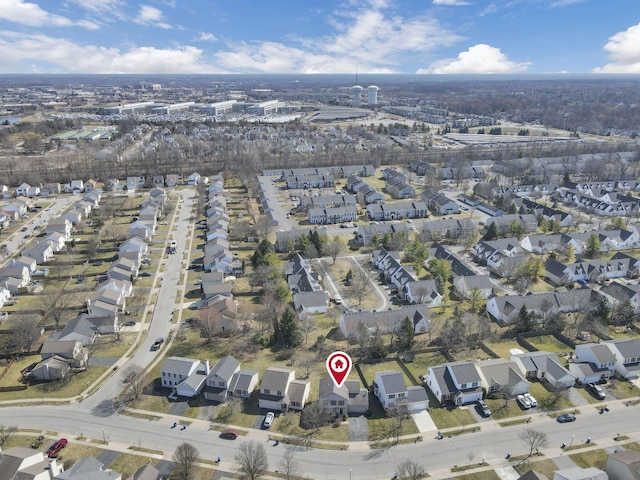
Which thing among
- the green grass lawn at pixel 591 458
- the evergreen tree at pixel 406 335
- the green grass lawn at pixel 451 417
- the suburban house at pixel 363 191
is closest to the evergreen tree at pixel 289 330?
the evergreen tree at pixel 406 335

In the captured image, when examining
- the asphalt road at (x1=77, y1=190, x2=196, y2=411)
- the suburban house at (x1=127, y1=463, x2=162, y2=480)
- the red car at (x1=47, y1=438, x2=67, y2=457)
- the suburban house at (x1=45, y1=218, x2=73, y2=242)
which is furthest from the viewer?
the suburban house at (x1=45, y1=218, x2=73, y2=242)

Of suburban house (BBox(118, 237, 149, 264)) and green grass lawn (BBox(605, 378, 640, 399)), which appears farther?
suburban house (BBox(118, 237, 149, 264))

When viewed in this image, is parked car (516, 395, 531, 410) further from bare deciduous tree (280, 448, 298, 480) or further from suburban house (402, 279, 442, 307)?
bare deciduous tree (280, 448, 298, 480)

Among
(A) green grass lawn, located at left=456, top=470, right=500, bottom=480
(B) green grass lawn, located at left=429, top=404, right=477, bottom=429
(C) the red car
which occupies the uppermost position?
(B) green grass lawn, located at left=429, top=404, right=477, bottom=429

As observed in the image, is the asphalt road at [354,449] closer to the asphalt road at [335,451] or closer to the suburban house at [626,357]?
the asphalt road at [335,451]

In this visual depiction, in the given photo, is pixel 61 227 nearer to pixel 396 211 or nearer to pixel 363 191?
pixel 363 191

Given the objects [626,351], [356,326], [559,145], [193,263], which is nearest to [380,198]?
[193,263]

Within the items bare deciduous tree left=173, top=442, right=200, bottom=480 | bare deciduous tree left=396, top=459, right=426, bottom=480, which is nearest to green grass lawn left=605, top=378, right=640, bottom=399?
bare deciduous tree left=396, top=459, right=426, bottom=480
